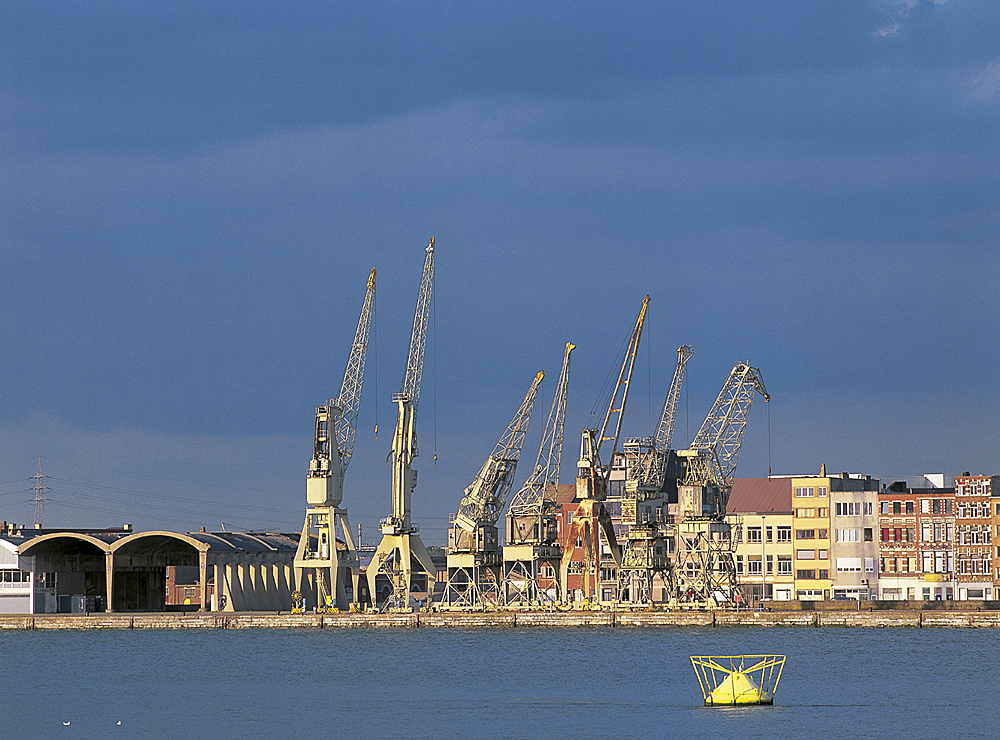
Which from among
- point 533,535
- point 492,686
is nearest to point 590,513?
point 533,535

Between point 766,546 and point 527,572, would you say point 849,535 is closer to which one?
point 766,546

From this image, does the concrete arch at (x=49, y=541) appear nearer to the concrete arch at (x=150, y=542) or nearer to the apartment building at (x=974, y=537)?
the concrete arch at (x=150, y=542)

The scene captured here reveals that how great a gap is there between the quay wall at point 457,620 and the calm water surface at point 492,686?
2.74 m

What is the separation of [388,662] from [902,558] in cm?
7288

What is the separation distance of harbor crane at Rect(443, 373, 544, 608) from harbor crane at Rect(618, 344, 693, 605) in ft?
33.7

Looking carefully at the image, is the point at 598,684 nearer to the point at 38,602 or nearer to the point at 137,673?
the point at 137,673

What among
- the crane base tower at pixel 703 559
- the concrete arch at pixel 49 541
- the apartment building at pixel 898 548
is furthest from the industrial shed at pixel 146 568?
the apartment building at pixel 898 548

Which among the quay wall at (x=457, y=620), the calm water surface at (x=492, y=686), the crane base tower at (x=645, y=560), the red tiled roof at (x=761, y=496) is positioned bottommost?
the quay wall at (x=457, y=620)

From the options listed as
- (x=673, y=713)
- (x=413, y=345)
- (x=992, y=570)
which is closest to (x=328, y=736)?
(x=673, y=713)

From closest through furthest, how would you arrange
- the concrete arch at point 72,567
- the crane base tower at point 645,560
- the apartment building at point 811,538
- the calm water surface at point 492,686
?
the calm water surface at point 492,686, the crane base tower at point 645,560, the concrete arch at point 72,567, the apartment building at point 811,538

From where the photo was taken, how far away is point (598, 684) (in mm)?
83375

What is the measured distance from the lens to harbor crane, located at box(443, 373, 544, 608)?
145m

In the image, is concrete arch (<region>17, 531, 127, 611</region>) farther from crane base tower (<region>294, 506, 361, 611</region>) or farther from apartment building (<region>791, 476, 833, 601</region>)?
apartment building (<region>791, 476, 833, 601</region>)

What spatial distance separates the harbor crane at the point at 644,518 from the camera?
469ft
